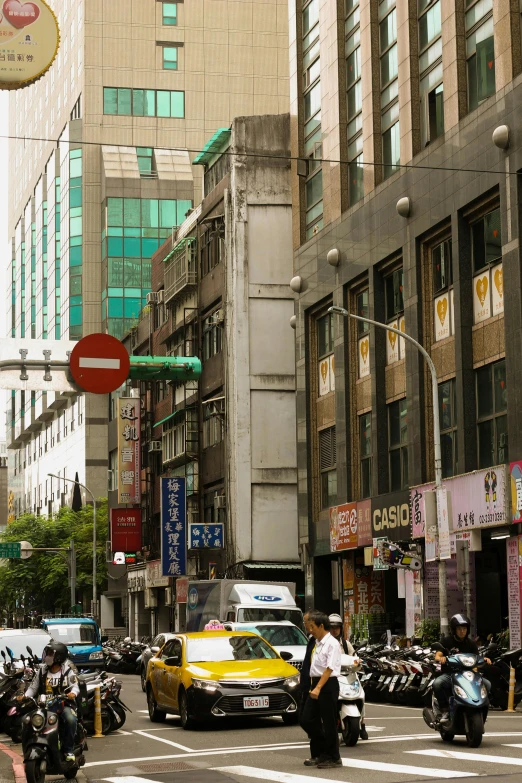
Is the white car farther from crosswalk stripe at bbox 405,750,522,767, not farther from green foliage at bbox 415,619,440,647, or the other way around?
crosswalk stripe at bbox 405,750,522,767

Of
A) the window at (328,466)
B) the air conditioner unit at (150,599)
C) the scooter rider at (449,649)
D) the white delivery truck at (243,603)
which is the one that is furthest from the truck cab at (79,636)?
the air conditioner unit at (150,599)

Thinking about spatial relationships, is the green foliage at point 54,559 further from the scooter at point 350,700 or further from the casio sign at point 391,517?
the scooter at point 350,700

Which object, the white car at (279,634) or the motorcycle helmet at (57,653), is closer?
the motorcycle helmet at (57,653)

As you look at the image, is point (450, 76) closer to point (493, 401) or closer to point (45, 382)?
point (493, 401)

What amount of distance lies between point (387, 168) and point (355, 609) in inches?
567

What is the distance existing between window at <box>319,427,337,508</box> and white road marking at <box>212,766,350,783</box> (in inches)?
1247

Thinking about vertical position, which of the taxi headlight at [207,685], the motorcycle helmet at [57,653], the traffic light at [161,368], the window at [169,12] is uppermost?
the window at [169,12]

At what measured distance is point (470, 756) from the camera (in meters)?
15.5

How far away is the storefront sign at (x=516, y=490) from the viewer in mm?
33000

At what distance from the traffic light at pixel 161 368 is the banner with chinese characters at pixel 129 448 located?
30.0 m

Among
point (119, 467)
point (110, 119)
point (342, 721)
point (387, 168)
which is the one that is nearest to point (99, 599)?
point (119, 467)

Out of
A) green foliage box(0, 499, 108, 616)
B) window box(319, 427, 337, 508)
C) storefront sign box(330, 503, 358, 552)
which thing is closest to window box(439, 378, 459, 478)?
storefront sign box(330, 503, 358, 552)

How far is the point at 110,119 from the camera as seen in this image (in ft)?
341

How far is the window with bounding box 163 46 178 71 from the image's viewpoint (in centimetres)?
10450
